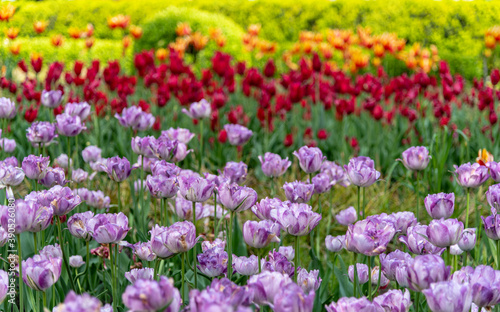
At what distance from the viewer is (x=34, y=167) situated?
1.91m

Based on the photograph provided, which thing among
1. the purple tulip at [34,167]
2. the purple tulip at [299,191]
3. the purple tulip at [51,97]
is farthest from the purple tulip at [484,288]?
the purple tulip at [51,97]

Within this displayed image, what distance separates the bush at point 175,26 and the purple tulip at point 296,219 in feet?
23.1

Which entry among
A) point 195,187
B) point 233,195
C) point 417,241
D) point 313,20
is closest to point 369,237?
point 417,241

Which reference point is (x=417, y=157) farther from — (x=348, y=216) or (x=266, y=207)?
(x=266, y=207)

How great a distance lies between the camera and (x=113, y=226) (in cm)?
148

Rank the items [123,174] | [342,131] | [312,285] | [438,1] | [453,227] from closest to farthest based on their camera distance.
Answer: [453,227]
[312,285]
[123,174]
[342,131]
[438,1]

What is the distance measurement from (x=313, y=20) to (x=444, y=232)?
1069 centimetres

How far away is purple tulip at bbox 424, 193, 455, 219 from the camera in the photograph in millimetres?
1678

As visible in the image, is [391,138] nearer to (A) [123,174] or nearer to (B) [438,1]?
(A) [123,174]

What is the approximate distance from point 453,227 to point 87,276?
1.32 metres

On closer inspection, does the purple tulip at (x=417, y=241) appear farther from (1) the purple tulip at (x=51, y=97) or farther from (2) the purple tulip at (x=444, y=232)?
(1) the purple tulip at (x=51, y=97)

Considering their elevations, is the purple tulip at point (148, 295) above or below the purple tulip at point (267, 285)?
above

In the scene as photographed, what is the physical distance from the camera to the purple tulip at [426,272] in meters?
1.12

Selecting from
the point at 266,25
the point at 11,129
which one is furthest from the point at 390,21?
the point at 11,129
